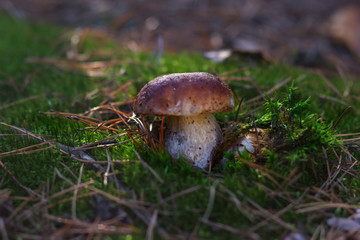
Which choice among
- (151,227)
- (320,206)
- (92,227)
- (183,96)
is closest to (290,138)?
(320,206)

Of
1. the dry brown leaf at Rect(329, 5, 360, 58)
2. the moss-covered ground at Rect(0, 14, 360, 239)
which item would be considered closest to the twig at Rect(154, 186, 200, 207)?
the moss-covered ground at Rect(0, 14, 360, 239)

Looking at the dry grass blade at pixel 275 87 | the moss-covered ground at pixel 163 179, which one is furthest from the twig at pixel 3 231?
the dry grass blade at pixel 275 87

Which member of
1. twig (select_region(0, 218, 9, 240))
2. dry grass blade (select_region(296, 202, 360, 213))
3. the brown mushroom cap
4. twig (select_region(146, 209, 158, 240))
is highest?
the brown mushroom cap

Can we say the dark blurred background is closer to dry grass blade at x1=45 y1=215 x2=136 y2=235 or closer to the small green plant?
the small green plant

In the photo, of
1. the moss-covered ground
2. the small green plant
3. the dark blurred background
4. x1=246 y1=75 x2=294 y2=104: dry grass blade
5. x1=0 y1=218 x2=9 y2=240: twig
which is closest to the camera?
x1=0 y1=218 x2=9 y2=240: twig

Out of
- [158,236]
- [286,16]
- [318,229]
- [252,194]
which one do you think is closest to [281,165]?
[252,194]

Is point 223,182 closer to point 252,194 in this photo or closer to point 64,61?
point 252,194

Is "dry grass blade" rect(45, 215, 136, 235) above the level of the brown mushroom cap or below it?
below
